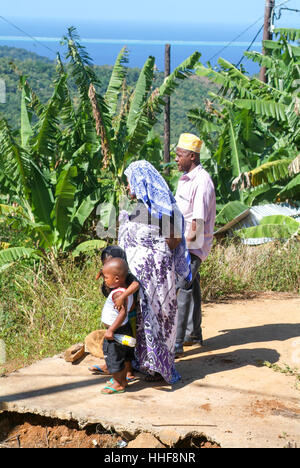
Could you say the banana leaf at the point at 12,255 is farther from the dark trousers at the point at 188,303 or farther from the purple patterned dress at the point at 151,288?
the purple patterned dress at the point at 151,288

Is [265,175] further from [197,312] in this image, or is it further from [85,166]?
[197,312]

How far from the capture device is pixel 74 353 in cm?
549

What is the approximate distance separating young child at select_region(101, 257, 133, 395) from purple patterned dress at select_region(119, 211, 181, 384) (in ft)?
0.39

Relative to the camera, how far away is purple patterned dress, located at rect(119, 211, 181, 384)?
462 cm

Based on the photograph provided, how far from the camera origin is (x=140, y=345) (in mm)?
4707

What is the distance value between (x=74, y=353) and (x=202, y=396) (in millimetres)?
1395

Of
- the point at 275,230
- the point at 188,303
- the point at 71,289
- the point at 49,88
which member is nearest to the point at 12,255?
the point at 71,289

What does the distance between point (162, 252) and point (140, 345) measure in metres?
0.75

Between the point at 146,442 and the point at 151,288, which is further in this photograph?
the point at 151,288

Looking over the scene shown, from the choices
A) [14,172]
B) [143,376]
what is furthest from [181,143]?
[14,172]

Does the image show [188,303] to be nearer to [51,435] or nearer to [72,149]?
[51,435]

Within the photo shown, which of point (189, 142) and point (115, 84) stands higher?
point (115, 84)

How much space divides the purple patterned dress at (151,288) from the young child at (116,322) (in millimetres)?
118

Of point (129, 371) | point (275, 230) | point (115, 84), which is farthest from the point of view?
point (115, 84)
